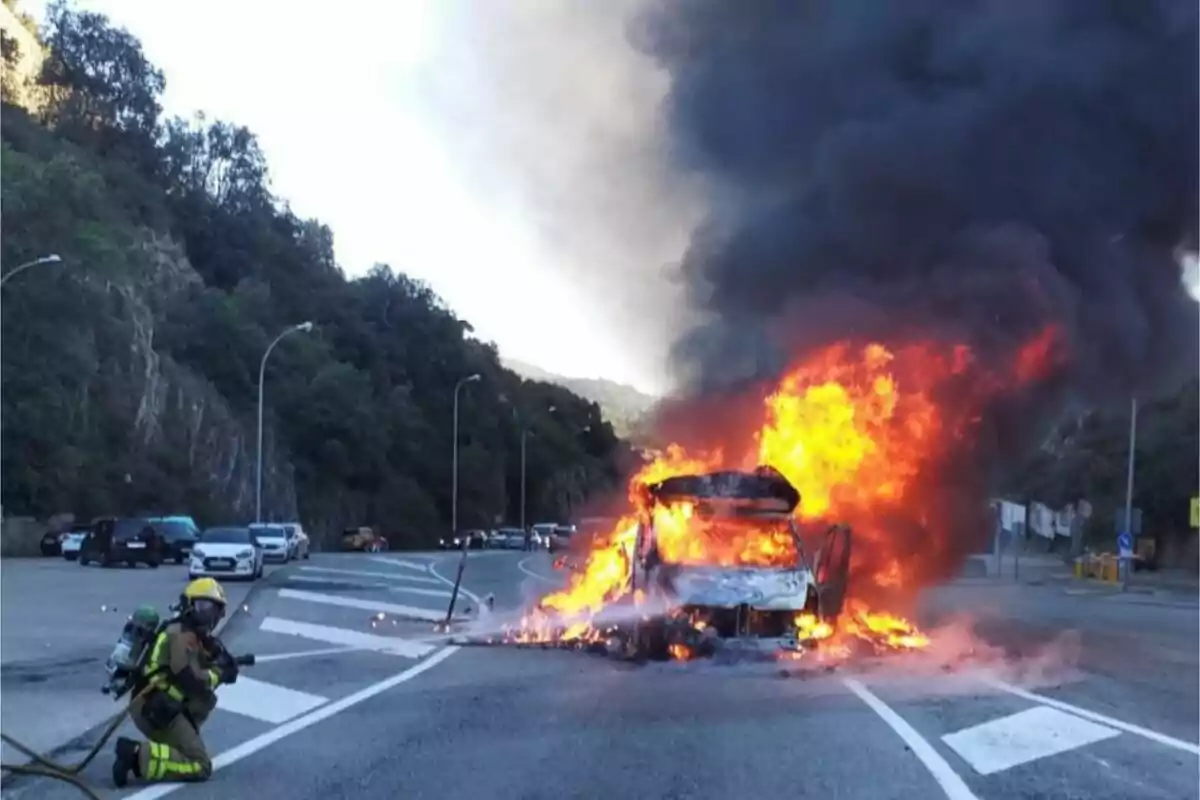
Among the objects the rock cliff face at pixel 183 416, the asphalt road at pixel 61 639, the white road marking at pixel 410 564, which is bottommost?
the asphalt road at pixel 61 639

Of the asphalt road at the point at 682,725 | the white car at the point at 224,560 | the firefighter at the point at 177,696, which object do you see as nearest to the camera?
the firefighter at the point at 177,696

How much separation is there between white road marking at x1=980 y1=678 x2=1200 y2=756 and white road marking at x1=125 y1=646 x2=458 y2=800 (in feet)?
19.7

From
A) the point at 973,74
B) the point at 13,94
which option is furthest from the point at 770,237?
the point at 13,94

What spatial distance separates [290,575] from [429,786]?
1100 inches

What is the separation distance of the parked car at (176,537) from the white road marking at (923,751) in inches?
1346

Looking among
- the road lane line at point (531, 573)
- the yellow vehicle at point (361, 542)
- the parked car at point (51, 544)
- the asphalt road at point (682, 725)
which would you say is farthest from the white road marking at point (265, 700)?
the yellow vehicle at point (361, 542)

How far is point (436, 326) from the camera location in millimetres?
107375

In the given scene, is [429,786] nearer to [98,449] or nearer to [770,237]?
[770,237]

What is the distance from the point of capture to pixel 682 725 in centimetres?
1291

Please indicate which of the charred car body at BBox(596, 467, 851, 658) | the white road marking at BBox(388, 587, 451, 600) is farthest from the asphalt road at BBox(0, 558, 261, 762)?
the charred car body at BBox(596, 467, 851, 658)

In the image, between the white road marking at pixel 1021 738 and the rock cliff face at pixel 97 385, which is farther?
the rock cliff face at pixel 97 385

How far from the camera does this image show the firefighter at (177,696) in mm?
9688

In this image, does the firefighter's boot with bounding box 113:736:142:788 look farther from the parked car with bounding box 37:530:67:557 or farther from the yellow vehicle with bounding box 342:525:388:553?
the yellow vehicle with bounding box 342:525:388:553

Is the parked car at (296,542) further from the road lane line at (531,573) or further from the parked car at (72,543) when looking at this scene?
the road lane line at (531,573)
